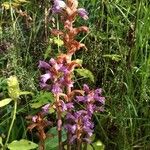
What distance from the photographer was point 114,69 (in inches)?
106

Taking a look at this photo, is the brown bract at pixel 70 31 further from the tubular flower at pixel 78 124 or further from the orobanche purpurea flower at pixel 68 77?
the tubular flower at pixel 78 124

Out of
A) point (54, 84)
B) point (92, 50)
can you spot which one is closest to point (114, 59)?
point (92, 50)

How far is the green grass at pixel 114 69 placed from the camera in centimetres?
237

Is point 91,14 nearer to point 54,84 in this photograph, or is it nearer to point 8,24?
point 8,24

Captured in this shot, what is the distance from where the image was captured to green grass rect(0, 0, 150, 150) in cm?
237

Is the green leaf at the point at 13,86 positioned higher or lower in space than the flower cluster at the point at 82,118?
higher

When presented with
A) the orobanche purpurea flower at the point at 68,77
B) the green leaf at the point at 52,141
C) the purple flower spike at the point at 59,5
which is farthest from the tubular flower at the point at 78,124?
the purple flower spike at the point at 59,5

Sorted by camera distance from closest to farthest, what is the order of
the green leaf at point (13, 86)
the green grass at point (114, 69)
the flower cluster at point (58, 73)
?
1. the flower cluster at point (58, 73)
2. the green leaf at point (13, 86)
3. the green grass at point (114, 69)

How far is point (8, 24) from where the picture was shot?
10.4ft

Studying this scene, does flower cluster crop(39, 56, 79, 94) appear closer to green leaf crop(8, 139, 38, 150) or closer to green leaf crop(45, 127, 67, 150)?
green leaf crop(8, 139, 38, 150)

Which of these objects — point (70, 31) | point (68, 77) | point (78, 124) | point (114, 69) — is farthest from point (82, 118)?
point (114, 69)

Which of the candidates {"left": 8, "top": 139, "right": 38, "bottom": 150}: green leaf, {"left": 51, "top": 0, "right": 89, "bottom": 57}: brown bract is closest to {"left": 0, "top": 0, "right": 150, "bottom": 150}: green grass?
{"left": 8, "top": 139, "right": 38, "bottom": 150}: green leaf

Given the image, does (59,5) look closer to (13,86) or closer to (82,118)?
(13,86)

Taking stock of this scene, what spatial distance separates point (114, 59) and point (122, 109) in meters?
0.34
